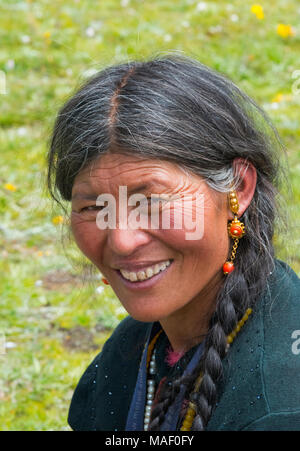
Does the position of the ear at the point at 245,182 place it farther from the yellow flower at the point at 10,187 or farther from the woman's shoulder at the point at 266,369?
the yellow flower at the point at 10,187

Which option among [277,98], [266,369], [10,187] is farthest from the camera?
[277,98]

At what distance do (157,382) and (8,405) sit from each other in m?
1.37

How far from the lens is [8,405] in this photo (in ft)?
11.4

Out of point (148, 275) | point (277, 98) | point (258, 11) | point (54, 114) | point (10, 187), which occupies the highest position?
point (258, 11)

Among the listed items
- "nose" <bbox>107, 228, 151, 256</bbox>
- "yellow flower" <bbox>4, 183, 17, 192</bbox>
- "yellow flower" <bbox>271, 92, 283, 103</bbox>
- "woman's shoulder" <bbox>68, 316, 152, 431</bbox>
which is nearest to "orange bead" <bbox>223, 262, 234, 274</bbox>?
"nose" <bbox>107, 228, 151, 256</bbox>

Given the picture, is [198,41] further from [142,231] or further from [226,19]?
[142,231]

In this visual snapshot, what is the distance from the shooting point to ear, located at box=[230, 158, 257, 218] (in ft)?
6.95

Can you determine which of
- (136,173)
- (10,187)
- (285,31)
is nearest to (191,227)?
(136,173)

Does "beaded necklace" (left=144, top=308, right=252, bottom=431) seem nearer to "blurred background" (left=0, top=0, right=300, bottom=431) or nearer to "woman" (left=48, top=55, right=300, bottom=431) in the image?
"woman" (left=48, top=55, right=300, bottom=431)

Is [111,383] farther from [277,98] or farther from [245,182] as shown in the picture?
[277,98]

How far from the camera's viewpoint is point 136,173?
1938 millimetres

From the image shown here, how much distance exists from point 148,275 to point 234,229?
0.30 m

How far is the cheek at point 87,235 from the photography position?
2.08 metres

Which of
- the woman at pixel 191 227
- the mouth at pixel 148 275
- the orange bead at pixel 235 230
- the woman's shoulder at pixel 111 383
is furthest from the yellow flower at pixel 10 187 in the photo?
the orange bead at pixel 235 230
